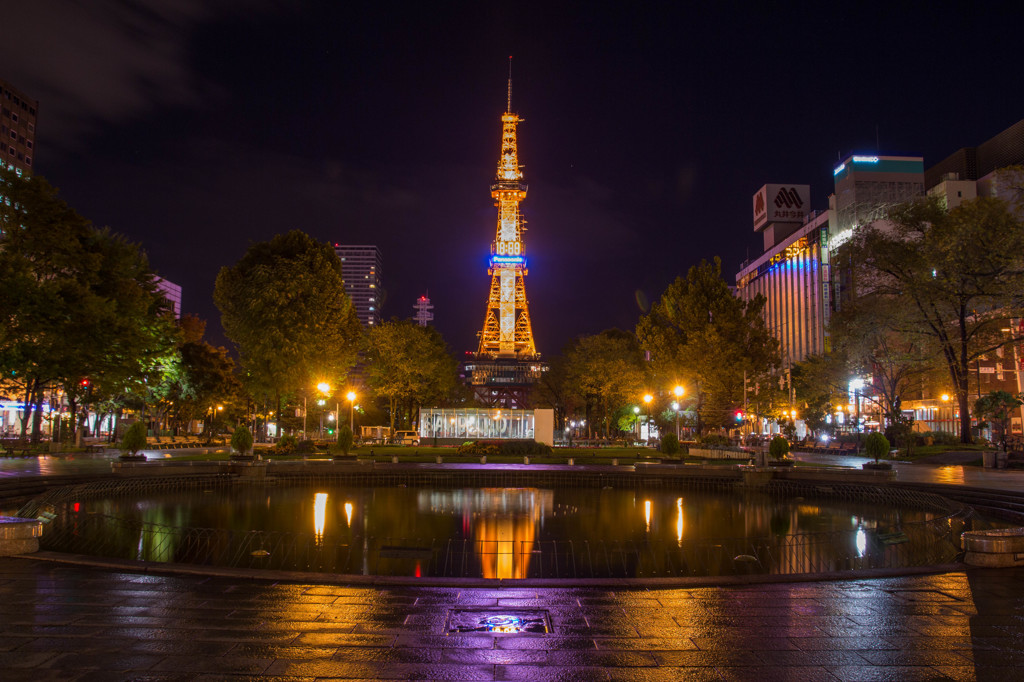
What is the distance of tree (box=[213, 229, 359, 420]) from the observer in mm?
40219

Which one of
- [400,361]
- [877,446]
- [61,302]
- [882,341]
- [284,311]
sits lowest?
[877,446]

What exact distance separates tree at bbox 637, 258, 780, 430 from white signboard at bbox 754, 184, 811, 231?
90.5 metres

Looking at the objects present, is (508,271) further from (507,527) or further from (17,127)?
(507,527)

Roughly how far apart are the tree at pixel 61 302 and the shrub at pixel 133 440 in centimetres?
605

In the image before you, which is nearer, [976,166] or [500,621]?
[500,621]

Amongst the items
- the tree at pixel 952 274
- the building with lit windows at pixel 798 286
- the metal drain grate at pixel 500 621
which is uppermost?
the building with lit windows at pixel 798 286

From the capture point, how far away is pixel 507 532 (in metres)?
17.0

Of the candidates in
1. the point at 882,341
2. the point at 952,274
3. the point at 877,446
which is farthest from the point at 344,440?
the point at 882,341

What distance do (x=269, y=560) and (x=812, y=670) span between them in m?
9.80

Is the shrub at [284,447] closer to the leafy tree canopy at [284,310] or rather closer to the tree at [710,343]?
the leafy tree canopy at [284,310]

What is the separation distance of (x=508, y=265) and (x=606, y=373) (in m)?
63.0

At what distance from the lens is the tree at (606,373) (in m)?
61.2

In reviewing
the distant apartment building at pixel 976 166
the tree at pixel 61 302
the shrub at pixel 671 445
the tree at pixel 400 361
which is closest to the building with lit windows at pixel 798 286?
the distant apartment building at pixel 976 166

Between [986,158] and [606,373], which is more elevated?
[986,158]
